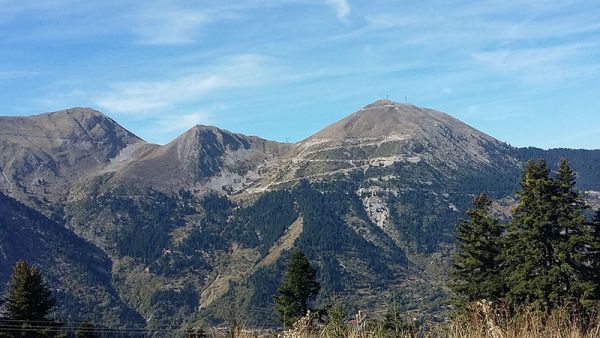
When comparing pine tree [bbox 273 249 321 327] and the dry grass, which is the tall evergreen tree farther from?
the dry grass

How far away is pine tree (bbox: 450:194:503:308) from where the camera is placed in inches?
1407

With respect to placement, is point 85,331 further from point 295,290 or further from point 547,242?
point 547,242

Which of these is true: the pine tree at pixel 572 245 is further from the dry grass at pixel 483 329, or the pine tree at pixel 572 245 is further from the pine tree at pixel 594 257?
the dry grass at pixel 483 329

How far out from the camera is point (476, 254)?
36.2m

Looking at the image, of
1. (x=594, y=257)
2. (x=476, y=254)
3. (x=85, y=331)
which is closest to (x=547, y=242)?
(x=594, y=257)

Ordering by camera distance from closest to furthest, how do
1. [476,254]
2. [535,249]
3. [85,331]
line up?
1. [535,249]
2. [476,254]
3. [85,331]

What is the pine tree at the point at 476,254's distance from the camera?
3575 cm

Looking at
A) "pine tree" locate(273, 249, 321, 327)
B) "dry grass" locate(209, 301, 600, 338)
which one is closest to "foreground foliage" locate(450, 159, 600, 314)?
"pine tree" locate(273, 249, 321, 327)

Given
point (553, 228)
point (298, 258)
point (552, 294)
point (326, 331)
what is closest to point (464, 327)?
point (326, 331)

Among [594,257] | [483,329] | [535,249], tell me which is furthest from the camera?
[535,249]

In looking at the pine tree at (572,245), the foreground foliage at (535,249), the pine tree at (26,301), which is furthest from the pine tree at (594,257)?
the pine tree at (26,301)

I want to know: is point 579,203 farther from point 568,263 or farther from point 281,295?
point 281,295

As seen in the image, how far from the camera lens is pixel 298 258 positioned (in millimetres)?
47531

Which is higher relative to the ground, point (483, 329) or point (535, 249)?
point (483, 329)
